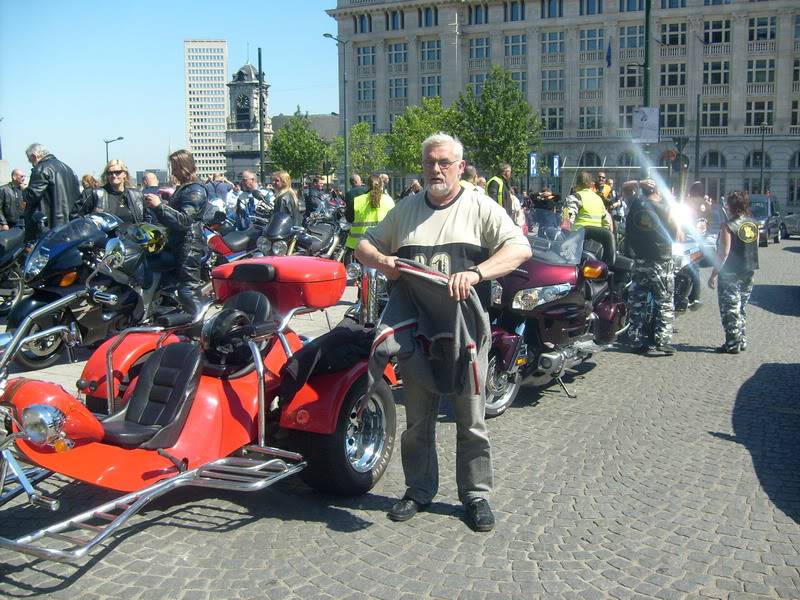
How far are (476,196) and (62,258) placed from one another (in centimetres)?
476

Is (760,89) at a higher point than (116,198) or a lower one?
higher

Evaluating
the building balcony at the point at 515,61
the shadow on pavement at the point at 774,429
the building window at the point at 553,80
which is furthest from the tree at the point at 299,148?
the shadow on pavement at the point at 774,429

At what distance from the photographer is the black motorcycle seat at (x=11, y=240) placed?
10242mm

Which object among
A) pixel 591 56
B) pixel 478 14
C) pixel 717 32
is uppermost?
pixel 478 14

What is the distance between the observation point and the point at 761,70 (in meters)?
65.7

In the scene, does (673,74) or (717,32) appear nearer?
(717,32)

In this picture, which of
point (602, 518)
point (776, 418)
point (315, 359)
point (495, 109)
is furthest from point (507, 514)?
point (495, 109)

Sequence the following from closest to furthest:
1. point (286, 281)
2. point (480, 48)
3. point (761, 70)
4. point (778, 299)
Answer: point (286, 281)
point (778, 299)
point (761, 70)
point (480, 48)

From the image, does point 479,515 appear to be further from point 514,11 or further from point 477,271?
point 514,11

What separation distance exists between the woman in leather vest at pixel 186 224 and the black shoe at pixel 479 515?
4.37 meters

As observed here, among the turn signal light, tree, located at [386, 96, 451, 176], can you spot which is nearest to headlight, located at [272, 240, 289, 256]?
the turn signal light

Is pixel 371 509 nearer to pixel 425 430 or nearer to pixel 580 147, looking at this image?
pixel 425 430

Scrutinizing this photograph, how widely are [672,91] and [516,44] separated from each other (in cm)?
1450

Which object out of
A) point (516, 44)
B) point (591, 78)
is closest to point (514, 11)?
point (516, 44)
